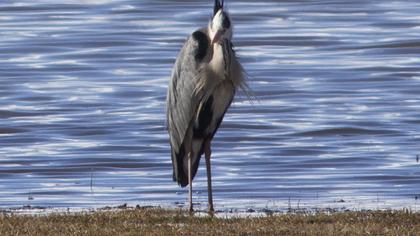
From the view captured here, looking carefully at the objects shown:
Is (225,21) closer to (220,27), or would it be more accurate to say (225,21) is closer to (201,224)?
(220,27)

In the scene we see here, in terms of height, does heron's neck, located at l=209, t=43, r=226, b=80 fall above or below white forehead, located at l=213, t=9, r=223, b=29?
below

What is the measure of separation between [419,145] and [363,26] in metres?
9.05

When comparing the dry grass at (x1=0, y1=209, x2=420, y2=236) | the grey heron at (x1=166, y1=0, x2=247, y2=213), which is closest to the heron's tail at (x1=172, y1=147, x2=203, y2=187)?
the grey heron at (x1=166, y1=0, x2=247, y2=213)

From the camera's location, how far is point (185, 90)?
38.6ft

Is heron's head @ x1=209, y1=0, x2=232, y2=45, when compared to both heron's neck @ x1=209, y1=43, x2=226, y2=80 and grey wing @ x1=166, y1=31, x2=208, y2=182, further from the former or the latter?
grey wing @ x1=166, y1=31, x2=208, y2=182

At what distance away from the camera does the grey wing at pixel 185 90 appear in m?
11.6

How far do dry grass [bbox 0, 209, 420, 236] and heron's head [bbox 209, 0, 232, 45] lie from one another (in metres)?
1.54

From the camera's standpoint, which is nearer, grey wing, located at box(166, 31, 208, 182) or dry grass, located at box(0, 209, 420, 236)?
dry grass, located at box(0, 209, 420, 236)

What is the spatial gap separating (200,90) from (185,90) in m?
0.12

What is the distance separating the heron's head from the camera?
11297 mm

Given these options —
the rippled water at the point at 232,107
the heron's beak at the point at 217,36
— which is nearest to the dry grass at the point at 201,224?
the heron's beak at the point at 217,36

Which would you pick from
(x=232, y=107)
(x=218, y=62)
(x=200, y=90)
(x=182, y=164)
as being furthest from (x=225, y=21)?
(x=232, y=107)

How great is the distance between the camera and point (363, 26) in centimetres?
2577

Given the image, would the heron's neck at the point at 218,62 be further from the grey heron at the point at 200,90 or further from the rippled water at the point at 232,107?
the rippled water at the point at 232,107
